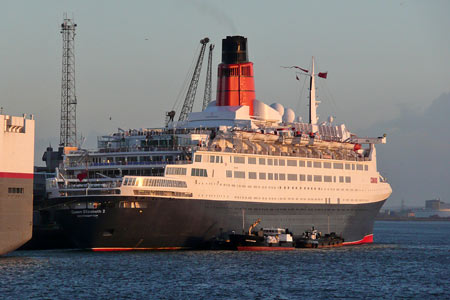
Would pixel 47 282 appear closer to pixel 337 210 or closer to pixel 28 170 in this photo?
pixel 28 170

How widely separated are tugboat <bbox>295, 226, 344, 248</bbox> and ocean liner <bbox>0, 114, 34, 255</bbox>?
27838 mm

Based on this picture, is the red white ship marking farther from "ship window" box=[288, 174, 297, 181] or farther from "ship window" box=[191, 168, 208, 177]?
"ship window" box=[288, 174, 297, 181]

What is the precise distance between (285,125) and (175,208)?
22.5 meters

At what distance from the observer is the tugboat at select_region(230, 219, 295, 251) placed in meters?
79.1

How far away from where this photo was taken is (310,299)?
170ft

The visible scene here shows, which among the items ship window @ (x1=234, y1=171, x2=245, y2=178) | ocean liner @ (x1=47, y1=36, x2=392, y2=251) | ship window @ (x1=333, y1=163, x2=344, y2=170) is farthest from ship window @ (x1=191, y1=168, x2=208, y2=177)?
ship window @ (x1=333, y1=163, x2=344, y2=170)

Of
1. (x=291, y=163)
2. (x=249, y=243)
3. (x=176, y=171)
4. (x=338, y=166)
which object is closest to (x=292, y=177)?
(x=291, y=163)

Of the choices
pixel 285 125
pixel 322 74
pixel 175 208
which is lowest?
pixel 175 208

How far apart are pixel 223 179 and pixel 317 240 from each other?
12835mm

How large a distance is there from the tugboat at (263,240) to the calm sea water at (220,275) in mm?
1774

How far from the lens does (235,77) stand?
314 feet

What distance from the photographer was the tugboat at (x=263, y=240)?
7912 cm

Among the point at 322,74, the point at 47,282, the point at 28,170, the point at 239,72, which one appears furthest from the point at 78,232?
the point at 322,74

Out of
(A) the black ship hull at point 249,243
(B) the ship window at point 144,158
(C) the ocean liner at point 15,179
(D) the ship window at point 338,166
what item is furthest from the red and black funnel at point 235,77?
(C) the ocean liner at point 15,179
